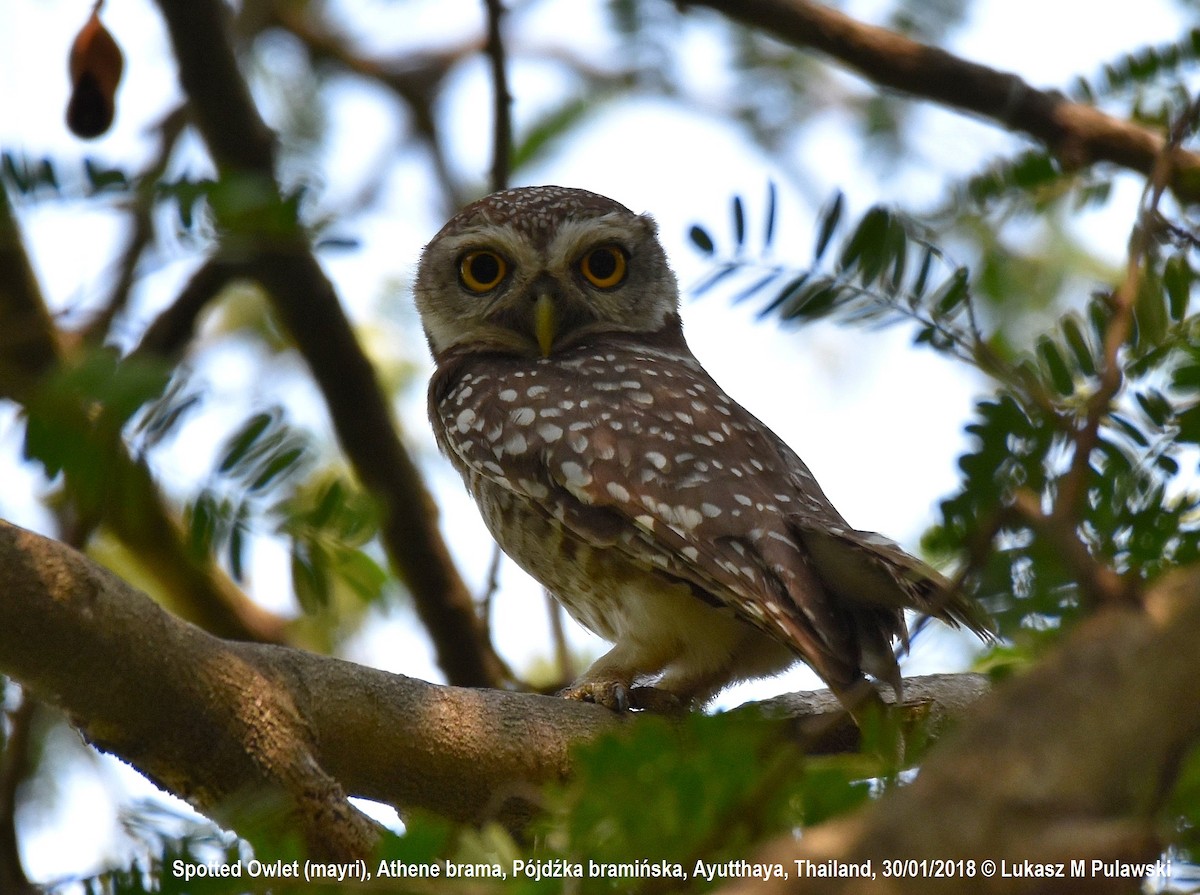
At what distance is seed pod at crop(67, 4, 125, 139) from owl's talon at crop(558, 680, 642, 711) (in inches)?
78.5

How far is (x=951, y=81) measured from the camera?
5.08 meters

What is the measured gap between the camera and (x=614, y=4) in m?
5.43

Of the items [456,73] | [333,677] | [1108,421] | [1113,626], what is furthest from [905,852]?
[456,73]

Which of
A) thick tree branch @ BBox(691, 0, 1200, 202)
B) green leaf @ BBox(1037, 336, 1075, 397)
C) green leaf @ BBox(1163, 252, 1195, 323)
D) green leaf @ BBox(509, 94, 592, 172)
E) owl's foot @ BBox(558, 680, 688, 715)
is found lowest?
owl's foot @ BBox(558, 680, 688, 715)

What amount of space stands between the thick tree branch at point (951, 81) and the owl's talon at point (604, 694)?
2544 mm

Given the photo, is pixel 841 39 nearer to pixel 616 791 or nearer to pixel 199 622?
pixel 199 622

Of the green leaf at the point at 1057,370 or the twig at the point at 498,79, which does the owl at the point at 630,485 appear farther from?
the green leaf at the point at 1057,370

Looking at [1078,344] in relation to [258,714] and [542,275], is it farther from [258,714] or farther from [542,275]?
[542,275]

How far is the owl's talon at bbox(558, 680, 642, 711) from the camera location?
3.58m

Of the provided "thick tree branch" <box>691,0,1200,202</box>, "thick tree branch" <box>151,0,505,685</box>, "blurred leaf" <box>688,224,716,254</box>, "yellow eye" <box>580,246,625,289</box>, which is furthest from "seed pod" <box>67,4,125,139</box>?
"thick tree branch" <box>691,0,1200,202</box>

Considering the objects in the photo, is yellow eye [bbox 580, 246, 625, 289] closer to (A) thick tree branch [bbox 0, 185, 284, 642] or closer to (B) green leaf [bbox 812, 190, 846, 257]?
(A) thick tree branch [bbox 0, 185, 284, 642]

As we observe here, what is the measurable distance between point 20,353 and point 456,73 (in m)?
3.14

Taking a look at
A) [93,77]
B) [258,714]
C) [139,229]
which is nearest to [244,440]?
[258,714]

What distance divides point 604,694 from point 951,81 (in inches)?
110
